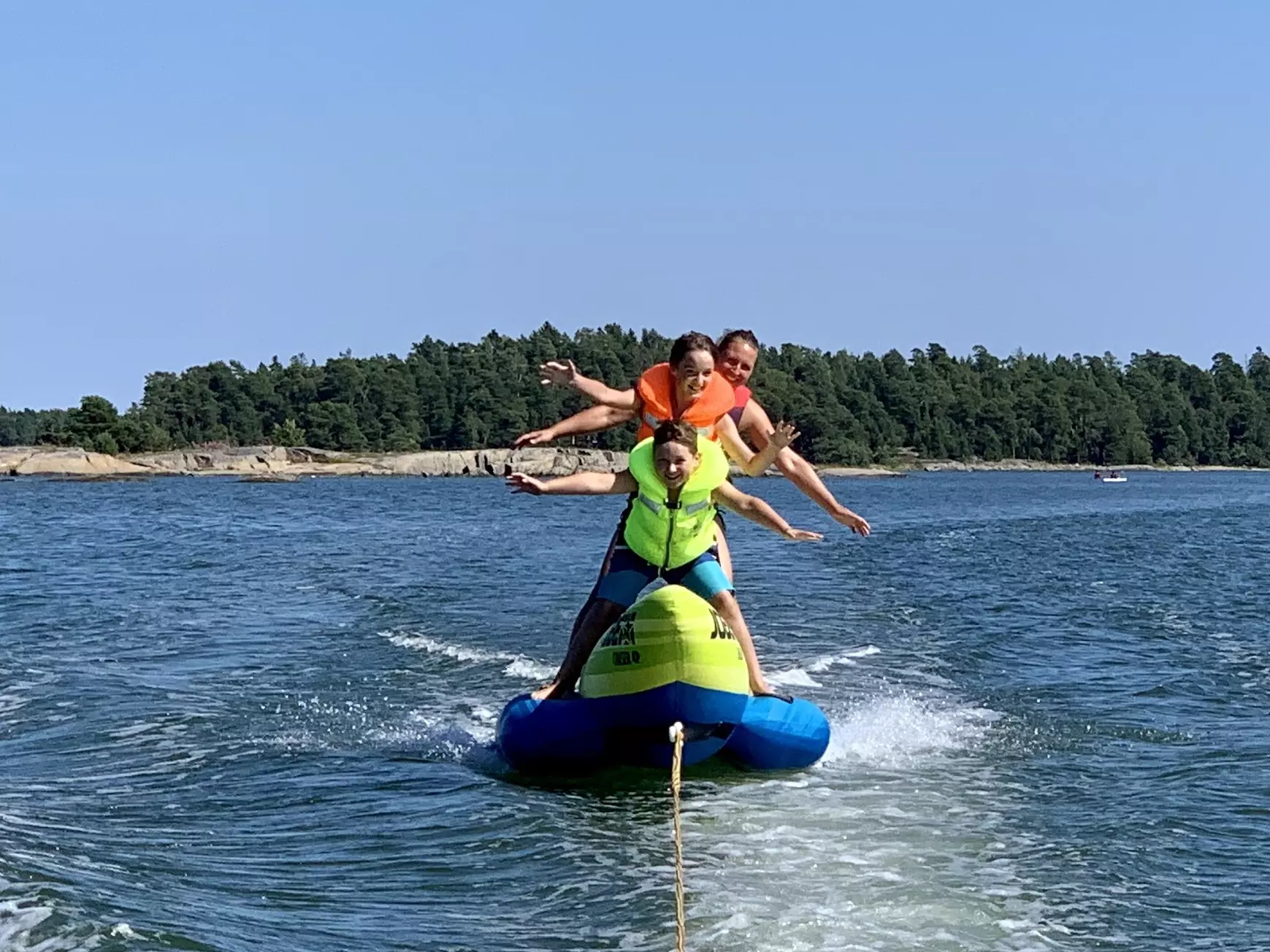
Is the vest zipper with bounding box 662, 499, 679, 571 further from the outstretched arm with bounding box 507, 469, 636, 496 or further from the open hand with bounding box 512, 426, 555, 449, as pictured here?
the open hand with bounding box 512, 426, 555, 449

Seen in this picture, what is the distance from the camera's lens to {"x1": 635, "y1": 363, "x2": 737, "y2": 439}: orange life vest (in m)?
9.20

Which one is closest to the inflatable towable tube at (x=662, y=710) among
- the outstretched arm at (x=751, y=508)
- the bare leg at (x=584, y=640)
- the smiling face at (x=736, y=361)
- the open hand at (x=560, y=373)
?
the bare leg at (x=584, y=640)

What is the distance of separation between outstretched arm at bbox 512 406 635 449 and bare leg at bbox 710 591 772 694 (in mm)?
1223

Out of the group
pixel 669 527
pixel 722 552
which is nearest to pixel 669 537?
pixel 669 527

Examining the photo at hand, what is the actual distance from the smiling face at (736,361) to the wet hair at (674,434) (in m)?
0.84

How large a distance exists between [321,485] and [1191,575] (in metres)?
75.0

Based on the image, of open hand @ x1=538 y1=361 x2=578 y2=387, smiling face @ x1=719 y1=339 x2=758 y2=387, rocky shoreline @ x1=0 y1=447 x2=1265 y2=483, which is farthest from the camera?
rocky shoreline @ x1=0 y1=447 x2=1265 y2=483

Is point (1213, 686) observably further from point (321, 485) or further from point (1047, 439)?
point (1047, 439)

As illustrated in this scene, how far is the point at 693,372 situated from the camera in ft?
29.4

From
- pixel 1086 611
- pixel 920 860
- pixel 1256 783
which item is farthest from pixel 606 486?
pixel 1086 611

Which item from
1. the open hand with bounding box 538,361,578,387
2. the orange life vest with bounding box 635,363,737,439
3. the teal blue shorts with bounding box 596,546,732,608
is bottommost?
the teal blue shorts with bounding box 596,546,732,608

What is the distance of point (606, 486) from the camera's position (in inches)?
349

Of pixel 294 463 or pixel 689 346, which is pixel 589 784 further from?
pixel 294 463

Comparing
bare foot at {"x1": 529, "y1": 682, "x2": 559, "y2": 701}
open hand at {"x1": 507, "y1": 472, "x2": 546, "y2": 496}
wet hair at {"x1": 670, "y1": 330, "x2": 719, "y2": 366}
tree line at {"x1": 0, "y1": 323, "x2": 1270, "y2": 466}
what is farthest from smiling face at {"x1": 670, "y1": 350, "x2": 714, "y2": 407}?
tree line at {"x1": 0, "y1": 323, "x2": 1270, "y2": 466}
